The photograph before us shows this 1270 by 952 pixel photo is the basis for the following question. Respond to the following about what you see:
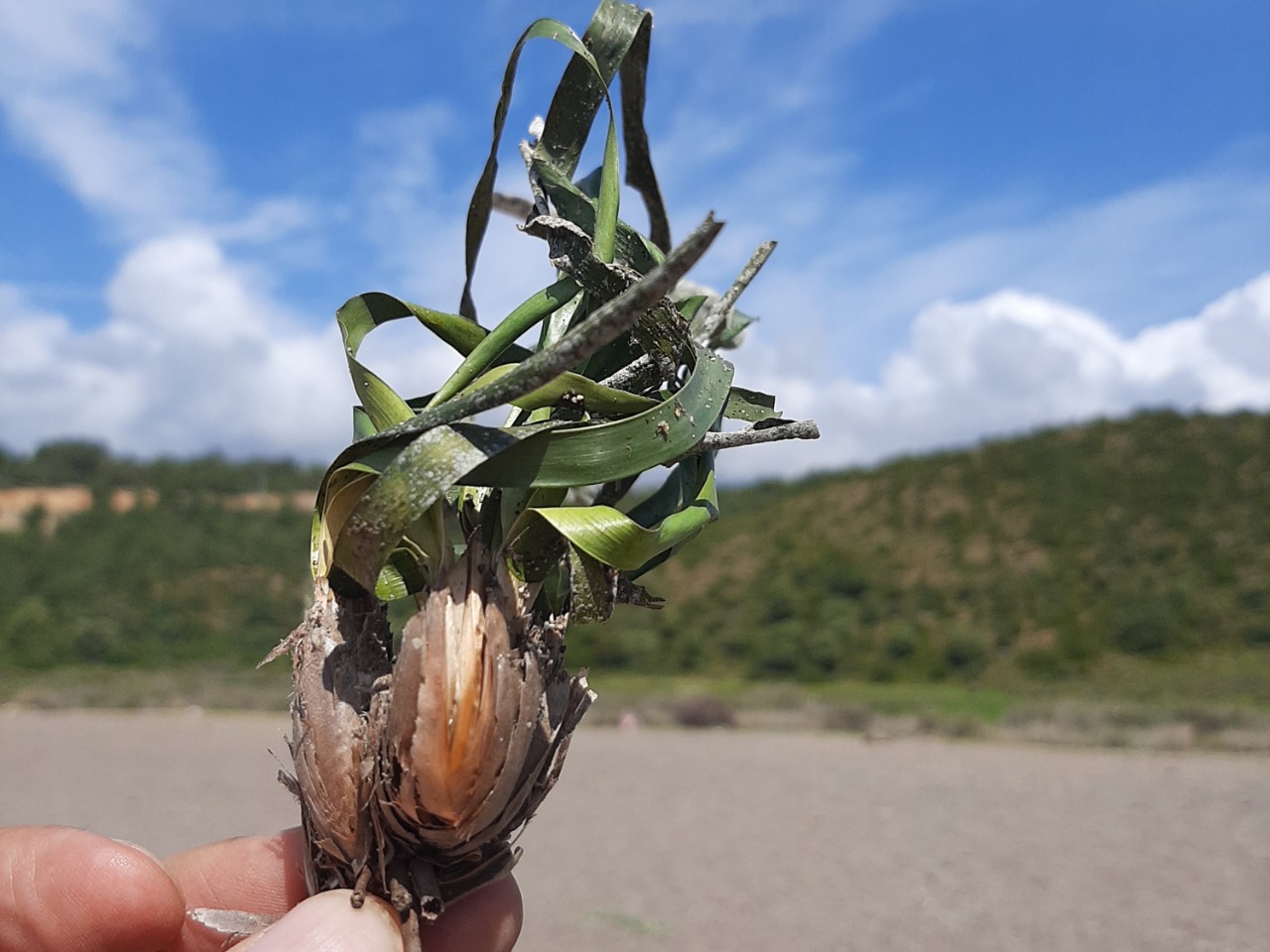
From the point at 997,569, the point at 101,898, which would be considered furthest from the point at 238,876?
the point at 997,569

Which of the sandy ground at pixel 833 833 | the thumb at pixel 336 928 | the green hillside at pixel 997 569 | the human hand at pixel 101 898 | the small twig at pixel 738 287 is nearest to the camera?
the thumb at pixel 336 928

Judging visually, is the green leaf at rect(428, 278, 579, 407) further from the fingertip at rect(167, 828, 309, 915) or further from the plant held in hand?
the fingertip at rect(167, 828, 309, 915)

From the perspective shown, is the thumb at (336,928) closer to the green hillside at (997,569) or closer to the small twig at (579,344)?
the small twig at (579,344)

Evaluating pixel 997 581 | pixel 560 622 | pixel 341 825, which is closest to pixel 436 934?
pixel 341 825

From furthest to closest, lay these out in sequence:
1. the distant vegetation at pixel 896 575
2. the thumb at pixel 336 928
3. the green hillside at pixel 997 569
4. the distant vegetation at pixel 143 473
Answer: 1. the distant vegetation at pixel 143 473
2. the distant vegetation at pixel 896 575
3. the green hillside at pixel 997 569
4. the thumb at pixel 336 928

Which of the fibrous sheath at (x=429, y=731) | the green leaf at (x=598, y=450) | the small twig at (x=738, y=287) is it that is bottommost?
the fibrous sheath at (x=429, y=731)

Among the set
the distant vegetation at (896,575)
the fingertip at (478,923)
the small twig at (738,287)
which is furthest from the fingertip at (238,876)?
the distant vegetation at (896,575)

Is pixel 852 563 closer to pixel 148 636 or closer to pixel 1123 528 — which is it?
pixel 1123 528
